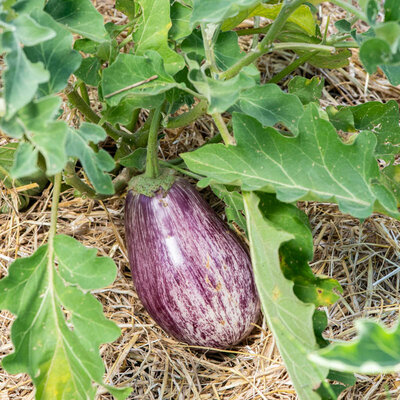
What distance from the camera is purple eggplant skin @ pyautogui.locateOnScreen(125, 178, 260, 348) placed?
1.12 m

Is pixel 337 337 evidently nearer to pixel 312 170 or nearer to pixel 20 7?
pixel 312 170

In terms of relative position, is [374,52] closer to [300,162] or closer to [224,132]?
[300,162]

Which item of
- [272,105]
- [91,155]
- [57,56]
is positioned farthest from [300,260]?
[57,56]

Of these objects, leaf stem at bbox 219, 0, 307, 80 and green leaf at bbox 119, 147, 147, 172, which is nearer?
leaf stem at bbox 219, 0, 307, 80

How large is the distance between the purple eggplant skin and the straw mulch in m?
0.08

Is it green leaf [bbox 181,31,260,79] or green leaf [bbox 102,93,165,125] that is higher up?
green leaf [bbox 181,31,260,79]

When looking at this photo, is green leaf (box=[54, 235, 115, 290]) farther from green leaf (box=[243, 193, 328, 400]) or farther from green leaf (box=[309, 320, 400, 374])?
green leaf (box=[309, 320, 400, 374])

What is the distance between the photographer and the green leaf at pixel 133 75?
3.04 ft

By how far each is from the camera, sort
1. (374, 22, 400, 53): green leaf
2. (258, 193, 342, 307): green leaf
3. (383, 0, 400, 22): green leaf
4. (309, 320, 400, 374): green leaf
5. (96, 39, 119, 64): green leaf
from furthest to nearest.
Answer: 1. (96, 39, 119, 64): green leaf
2. (258, 193, 342, 307): green leaf
3. (383, 0, 400, 22): green leaf
4. (374, 22, 400, 53): green leaf
5. (309, 320, 400, 374): green leaf

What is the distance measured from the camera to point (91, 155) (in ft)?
2.53

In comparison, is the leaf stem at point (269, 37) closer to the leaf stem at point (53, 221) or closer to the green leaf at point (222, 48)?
the green leaf at point (222, 48)

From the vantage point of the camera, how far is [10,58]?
27.7 inches

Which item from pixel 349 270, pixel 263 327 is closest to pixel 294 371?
pixel 263 327

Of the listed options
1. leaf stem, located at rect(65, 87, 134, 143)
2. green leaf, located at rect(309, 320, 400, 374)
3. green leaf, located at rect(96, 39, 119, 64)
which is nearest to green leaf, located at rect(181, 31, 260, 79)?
green leaf, located at rect(96, 39, 119, 64)
